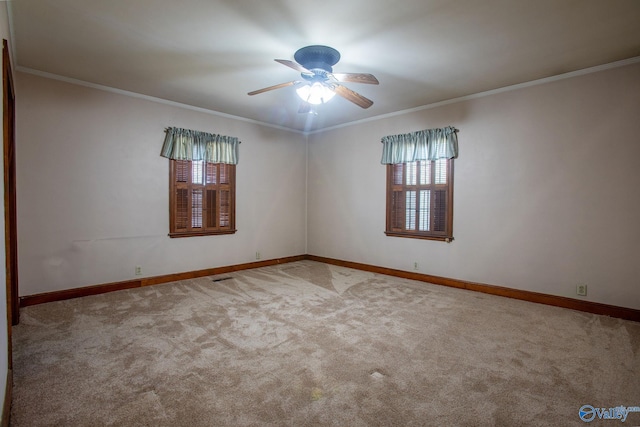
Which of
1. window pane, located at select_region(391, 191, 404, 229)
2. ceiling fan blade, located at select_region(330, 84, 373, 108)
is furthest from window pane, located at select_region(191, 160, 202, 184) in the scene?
window pane, located at select_region(391, 191, 404, 229)

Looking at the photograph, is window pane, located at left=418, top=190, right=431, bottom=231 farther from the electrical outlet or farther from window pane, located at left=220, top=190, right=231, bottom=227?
window pane, located at left=220, top=190, right=231, bottom=227

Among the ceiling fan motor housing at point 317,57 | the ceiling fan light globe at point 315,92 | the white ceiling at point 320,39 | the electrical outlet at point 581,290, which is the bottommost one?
the electrical outlet at point 581,290

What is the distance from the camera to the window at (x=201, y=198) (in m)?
4.94

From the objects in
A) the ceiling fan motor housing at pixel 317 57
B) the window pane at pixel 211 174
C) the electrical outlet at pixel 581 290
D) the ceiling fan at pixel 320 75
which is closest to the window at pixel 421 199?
the electrical outlet at pixel 581 290

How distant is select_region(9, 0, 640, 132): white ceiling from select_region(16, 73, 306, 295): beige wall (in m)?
0.44

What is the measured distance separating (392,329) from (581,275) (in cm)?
244

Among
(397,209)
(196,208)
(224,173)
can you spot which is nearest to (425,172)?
(397,209)

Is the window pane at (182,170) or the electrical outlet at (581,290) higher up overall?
the window pane at (182,170)

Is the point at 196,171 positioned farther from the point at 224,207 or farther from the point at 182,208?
the point at 224,207

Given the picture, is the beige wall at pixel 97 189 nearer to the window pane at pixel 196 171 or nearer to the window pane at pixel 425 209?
the window pane at pixel 196 171

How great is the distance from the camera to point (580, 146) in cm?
367

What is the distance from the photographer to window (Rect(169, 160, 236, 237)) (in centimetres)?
494

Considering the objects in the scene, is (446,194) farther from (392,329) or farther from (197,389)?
(197,389)

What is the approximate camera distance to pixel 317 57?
10.2 ft
